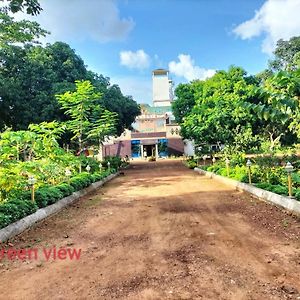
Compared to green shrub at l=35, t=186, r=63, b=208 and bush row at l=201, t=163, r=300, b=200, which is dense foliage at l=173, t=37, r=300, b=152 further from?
green shrub at l=35, t=186, r=63, b=208

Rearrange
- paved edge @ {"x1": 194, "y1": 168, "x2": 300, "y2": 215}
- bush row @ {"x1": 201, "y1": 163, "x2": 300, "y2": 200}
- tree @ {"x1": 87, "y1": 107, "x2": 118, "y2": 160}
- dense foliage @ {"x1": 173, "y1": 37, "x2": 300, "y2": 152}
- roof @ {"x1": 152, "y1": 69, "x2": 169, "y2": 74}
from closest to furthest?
paved edge @ {"x1": 194, "y1": 168, "x2": 300, "y2": 215}, bush row @ {"x1": 201, "y1": 163, "x2": 300, "y2": 200}, tree @ {"x1": 87, "y1": 107, "x2": 118, "y2": 160}, dense foliage @ {"x1": 173, "y1": 37, "x2": 300, "y2": 152}, roof @ {"x1": 152, "y1": 69, "x2": 169, "y2": 74}

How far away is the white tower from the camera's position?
198 ft

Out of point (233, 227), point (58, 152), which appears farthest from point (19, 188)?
point (233, 227)

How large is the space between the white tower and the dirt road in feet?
173

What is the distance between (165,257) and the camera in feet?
16.0

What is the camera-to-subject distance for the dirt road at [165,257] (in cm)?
378

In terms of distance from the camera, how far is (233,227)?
21.7 feet

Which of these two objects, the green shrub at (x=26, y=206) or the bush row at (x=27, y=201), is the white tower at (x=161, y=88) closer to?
the bush row at (x=27, y=201)

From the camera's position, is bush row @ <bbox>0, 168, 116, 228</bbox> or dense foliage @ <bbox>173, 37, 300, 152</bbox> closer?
bush row @ <bbox>0, 168, 116, 228</bbox>

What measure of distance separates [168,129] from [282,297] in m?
47.0

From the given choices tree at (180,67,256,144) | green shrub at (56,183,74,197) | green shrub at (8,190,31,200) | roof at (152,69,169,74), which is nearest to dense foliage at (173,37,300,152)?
tree at (180,67,256,144)

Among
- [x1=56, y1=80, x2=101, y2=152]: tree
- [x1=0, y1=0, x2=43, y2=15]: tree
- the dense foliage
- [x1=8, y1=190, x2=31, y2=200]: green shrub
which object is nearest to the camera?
[x1=0, y1=0, x2=43, y2=15]: tree

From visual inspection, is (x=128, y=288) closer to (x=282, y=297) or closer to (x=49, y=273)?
(x=49, y=273)

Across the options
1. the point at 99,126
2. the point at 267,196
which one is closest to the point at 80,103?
the point at 99,126
